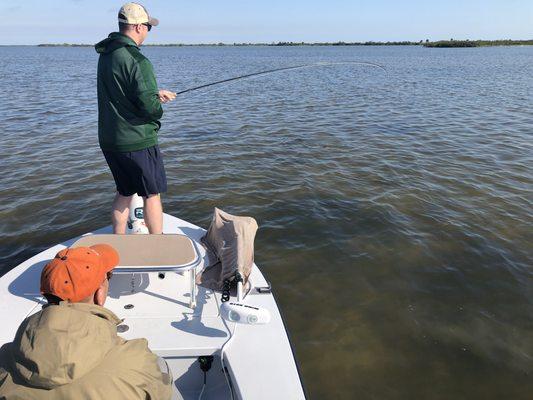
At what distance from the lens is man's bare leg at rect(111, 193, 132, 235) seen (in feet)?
13.4

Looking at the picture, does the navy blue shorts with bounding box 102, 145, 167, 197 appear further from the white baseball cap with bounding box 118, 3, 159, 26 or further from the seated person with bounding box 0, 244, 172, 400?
the seated person with bounding box 0, 244, 172, 400

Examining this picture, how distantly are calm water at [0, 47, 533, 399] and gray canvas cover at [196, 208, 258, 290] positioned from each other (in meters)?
1.13

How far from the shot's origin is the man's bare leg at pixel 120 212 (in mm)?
4078

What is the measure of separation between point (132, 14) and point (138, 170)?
51.9 inches

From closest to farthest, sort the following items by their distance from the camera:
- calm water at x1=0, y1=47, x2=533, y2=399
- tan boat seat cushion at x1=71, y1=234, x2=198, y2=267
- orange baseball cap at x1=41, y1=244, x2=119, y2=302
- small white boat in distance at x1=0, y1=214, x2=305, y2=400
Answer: orange baseball cap at x1=41, y1=244, x2=119, y2=302
small white boat in distance at x1=0, y1=214, x2=305, y2=400
tan boat seat cushion at x1=71, y1=234, x2=198, y2=267
calm water at x1=0, y1=47, x2=533, y2=399

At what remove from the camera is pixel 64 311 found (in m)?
1.71

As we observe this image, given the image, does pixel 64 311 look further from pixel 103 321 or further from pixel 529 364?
pixel 529 364

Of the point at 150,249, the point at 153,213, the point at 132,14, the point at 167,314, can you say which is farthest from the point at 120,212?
the point at 132,14

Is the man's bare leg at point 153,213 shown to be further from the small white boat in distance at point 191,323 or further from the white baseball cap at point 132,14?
the white baseball cap at point 132,14

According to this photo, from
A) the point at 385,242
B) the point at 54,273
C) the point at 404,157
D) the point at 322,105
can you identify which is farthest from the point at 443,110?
the point at 54,273

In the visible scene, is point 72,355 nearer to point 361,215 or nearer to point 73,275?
point 73,275

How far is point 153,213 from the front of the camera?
4031mm

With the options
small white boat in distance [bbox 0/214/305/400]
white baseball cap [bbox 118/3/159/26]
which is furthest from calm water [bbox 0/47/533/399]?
white baseball cap [bbox 118/3/159/26]

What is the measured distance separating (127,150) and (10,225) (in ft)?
13.2
